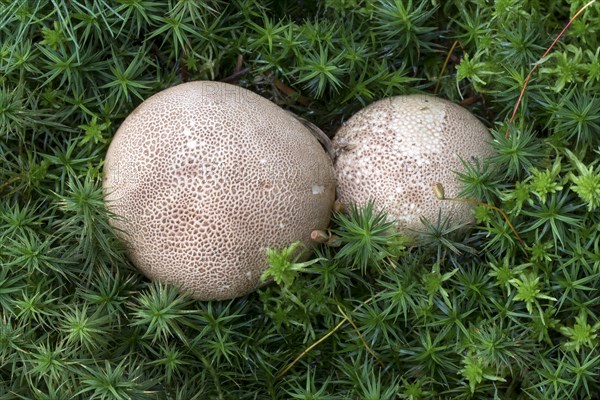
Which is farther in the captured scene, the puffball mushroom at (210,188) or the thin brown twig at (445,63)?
the thin brown twig at (445,63)

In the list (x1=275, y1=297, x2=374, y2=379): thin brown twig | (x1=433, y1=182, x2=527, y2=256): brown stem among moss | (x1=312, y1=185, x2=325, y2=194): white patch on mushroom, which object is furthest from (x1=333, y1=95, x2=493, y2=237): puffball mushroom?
(x1=275, y1=297, x2=374, y2=379): thin brown twig

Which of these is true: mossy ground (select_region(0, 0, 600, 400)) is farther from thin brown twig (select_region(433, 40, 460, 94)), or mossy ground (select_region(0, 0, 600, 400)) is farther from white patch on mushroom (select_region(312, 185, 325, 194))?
white patch on mushroom (select_region(312, 185, 325, 194))

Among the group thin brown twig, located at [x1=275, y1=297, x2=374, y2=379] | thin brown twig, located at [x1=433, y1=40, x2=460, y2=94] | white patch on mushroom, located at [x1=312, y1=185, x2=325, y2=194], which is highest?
thin brown twig, located at [x1=433, y1=40, x2=460, y2=94]

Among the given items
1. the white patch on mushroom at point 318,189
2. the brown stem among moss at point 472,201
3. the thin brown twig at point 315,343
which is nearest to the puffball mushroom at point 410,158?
the brown stem among moss at point 472,201

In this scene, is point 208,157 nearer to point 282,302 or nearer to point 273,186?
point 273,186

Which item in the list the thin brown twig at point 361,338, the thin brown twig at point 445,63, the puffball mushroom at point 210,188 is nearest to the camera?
the puffball mushroom at point 210,188

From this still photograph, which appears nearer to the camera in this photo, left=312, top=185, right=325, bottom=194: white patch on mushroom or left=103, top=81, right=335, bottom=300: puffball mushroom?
left=103, top=81, right=335, bottom=300: puffball mushroom

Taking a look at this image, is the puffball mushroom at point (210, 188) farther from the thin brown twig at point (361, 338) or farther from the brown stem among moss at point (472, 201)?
the brown stem among moss at point (472, 201)
